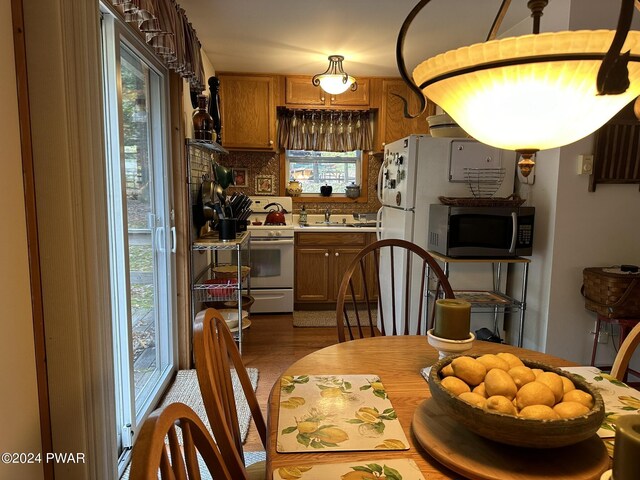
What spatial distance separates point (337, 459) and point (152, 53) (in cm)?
228

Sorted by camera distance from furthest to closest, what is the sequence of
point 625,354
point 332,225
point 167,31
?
point 332,225 → point 167,31 → point 625,354

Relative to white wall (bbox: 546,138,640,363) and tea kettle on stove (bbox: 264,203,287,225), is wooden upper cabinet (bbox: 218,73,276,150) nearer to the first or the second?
tea kettle on stove (bbox: 264,203,287,225)

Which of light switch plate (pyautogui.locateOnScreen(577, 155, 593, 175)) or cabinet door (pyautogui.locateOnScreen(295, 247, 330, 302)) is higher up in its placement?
light switch plate (pyautogui.locateOnScreen(577, 155, 593, 175))

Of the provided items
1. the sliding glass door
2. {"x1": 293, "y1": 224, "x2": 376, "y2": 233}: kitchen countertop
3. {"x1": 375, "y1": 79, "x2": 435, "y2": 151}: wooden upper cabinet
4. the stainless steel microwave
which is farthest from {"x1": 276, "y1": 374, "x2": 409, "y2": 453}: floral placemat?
{"x1": 375, "y1": 79, "x2": 435, "y2": 151}: wooden upper cabinet

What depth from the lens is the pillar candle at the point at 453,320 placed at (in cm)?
113

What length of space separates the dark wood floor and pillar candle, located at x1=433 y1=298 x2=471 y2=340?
5.35 feet

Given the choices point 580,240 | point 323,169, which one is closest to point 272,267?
Answer: point 323,169

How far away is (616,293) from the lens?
93.3 inches

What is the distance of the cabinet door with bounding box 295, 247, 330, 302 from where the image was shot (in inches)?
165

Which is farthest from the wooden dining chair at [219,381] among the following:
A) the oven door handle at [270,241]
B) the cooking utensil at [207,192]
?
the oven door handle at [270,241]

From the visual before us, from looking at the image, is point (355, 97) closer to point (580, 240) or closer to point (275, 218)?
point (275, 218)

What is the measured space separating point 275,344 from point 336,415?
2.52 m

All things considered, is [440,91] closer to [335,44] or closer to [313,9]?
[313,9]

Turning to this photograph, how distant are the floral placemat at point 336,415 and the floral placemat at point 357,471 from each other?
0.16 ft
